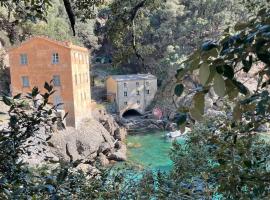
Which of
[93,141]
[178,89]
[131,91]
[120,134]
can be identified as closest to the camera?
[178,89]

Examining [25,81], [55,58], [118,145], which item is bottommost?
[118,145]

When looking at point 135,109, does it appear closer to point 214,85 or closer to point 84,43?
point 84,43

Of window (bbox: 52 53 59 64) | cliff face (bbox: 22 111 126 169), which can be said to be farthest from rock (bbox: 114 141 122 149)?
window (bbox: 52 53 59 64)

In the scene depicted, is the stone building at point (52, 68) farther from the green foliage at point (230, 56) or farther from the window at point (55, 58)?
the green foliage at point (230, 56)

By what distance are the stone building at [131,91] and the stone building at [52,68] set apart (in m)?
5.44

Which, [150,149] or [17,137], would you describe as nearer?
[17,137]

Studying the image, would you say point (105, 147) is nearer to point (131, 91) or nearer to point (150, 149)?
point (150, 149)

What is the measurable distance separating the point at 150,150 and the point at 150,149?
20 cm

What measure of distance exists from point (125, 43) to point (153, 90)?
72.0 ft

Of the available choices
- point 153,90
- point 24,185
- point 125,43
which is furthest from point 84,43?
point 24,185

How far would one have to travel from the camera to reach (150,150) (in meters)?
18.5

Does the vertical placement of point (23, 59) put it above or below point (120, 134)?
above

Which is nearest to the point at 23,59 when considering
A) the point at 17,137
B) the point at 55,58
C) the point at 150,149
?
the point at 55,58

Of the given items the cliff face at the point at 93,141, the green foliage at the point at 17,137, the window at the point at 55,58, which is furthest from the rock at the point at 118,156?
the green foliage at the point at 17,137
